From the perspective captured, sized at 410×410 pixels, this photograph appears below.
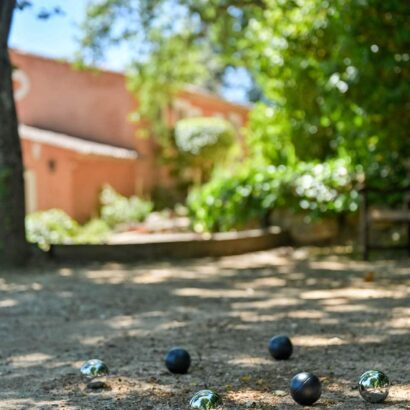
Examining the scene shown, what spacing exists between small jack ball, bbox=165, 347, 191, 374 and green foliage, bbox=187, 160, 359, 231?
326 inches

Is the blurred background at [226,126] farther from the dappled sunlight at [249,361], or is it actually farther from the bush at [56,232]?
the dappled sunlight at [249,361]

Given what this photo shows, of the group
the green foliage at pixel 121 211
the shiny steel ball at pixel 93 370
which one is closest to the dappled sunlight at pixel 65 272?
the shiny steel ball at pixel 93 370

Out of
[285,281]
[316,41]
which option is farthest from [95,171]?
[285,281]

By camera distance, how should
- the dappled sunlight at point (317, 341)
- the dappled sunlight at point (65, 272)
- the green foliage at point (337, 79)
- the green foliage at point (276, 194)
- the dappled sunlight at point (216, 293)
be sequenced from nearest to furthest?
the dappled sunlight at point (317, 341) < the dappled sunlight at point (216, 293) < the dappled sunlight at point (65, 272) < the green foliage at point (337, 79) < the green foliage at point (276, 194)

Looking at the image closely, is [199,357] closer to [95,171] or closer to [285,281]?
[285,281]

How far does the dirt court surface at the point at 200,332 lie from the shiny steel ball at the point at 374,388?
5cm

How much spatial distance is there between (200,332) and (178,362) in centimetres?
138

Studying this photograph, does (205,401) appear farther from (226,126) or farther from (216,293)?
(226,126)

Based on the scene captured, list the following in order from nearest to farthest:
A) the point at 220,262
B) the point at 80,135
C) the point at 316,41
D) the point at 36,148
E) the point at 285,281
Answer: the point at 285,281, the point at 220,262, the point at 316,41, the point at 36,148, the point at 80,135

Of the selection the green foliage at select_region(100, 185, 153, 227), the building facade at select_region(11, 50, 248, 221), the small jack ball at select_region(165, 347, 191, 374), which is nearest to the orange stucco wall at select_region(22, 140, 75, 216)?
the building facade at select_region(11, 50, 248, 221)

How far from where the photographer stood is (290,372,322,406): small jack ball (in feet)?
11.2

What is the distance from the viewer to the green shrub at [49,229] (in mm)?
13656

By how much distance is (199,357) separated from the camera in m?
4.69

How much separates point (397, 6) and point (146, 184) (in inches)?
629
